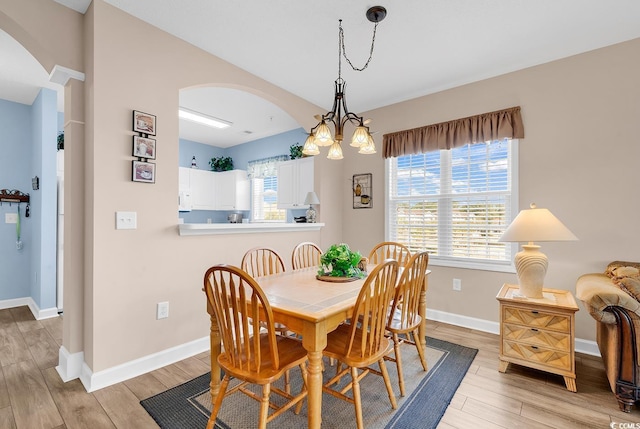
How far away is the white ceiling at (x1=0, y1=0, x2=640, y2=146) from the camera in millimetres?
2215

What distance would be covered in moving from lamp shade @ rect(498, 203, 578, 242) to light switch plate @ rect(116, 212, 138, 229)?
289 cm

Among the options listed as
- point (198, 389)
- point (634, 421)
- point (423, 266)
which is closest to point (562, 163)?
point (423, 266)

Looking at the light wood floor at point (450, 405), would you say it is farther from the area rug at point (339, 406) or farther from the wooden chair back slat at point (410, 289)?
the wooden chair back slat at point (410, 289)

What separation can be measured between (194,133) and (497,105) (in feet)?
16.2

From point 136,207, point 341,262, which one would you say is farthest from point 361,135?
point 136,207

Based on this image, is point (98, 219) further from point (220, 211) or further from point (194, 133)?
point (220, 211)

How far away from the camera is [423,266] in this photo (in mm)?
2193

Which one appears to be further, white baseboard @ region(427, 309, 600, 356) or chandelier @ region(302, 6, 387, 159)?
white baseboard @ region(427, 309, 600, 356)

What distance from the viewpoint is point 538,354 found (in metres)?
2.24

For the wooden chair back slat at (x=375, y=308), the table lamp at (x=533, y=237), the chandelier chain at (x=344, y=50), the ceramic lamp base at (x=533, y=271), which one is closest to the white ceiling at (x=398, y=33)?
the chandelier chain at (x=344, y=50)

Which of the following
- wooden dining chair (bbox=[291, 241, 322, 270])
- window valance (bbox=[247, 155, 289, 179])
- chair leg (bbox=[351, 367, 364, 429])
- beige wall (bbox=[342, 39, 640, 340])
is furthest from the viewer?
window valance (bbox=[247, 155, 289, 179])

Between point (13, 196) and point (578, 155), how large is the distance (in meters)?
6.56

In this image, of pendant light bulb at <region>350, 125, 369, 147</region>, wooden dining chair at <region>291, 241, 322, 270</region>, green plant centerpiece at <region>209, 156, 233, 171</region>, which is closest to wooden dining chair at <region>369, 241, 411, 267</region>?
wooden dining chair at <region>291, 241, 322, 270</region>

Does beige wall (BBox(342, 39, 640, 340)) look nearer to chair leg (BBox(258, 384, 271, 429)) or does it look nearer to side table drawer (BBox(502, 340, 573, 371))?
side table drawer (BBox(502, 340, 573, 371))
